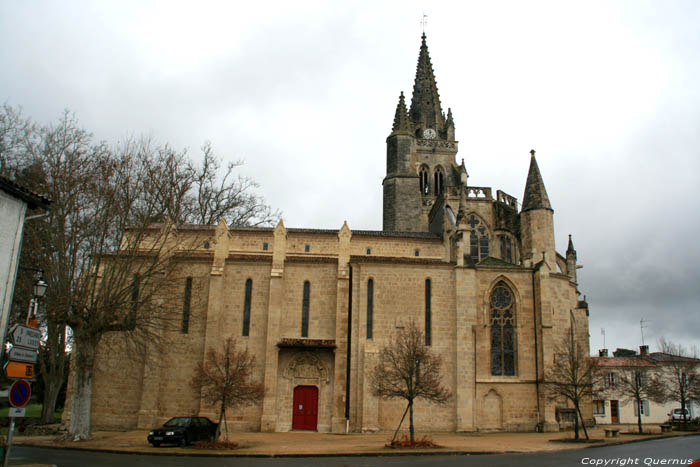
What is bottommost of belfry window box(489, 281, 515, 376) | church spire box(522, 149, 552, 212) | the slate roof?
belfry window box(489, 281, 515, 376)

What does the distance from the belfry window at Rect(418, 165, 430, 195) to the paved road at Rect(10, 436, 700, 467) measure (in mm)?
32625

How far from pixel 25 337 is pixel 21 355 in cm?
42

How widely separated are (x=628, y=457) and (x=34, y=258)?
24.3 metres

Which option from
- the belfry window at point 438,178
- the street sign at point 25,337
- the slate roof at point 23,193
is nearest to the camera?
the street sign at point 25,337

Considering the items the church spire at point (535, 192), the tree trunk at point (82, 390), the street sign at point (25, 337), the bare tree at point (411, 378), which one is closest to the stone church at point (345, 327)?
the bare tree at point (411, 378)

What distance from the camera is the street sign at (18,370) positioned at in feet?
34.3

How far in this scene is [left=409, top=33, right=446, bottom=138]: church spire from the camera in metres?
53.8

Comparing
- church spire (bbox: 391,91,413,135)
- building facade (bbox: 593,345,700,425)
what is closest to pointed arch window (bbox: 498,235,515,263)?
church spire (bbox: 391,91,413,135)

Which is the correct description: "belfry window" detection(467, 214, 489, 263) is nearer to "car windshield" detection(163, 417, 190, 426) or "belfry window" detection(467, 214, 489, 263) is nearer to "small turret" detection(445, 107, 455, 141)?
"small turret" detection(445, 107, 455, 141)

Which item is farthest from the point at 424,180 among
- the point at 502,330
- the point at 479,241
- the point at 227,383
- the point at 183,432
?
the point at 183,432

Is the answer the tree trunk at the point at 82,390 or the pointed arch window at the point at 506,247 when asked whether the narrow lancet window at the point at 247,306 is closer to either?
the tree trunk at the point at 82,390

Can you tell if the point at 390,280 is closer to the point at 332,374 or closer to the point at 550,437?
the point at 332,374

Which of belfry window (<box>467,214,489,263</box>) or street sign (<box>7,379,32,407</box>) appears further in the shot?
belfry window (<box>467,214,489,263</box>)

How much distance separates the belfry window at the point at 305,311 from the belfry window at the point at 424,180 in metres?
22.3
